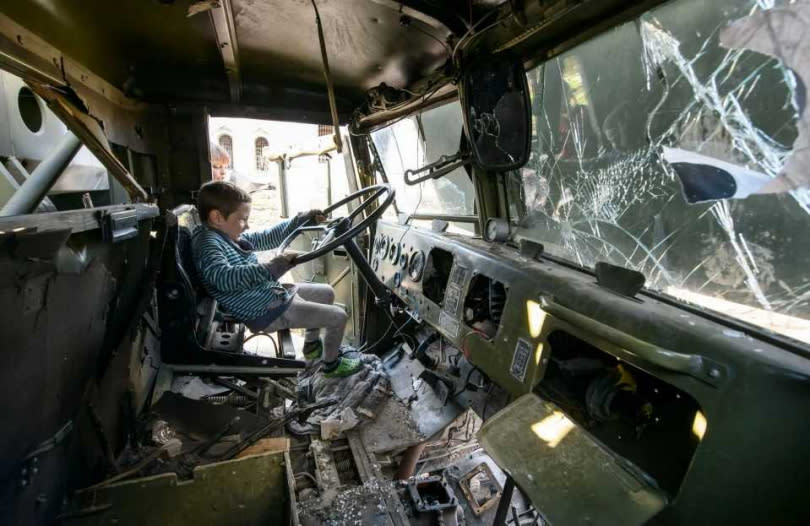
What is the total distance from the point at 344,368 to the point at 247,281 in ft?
3.27

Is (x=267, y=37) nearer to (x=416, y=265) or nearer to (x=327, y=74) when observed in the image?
(x=327, y=74)

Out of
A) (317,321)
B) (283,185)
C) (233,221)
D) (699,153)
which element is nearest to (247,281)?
(233,221)

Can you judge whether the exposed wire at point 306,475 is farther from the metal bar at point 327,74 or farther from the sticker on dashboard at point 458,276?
the metal bar at point 327,74

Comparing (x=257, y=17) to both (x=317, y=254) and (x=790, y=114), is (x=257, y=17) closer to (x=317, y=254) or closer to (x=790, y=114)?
(x=317, y=254)

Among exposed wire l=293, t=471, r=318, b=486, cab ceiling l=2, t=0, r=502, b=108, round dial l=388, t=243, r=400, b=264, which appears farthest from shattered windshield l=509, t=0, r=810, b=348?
exposed wire l=293, t=471, r=318, b=486

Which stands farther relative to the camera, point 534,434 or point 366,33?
point 366,33

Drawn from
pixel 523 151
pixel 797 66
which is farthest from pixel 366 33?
pixel 797 66

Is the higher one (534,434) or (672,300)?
(672,300)

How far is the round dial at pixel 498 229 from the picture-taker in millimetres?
2100

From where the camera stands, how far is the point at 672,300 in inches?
48.3

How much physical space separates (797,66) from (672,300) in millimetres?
654

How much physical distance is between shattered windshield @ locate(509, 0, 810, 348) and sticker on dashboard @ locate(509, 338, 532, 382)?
0.48 meters

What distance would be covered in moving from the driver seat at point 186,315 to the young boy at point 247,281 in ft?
0.25

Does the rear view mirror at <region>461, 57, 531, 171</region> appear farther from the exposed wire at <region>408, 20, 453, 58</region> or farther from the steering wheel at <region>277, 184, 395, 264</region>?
the steering wheel at <region>277, 184, 395, 264</region>
